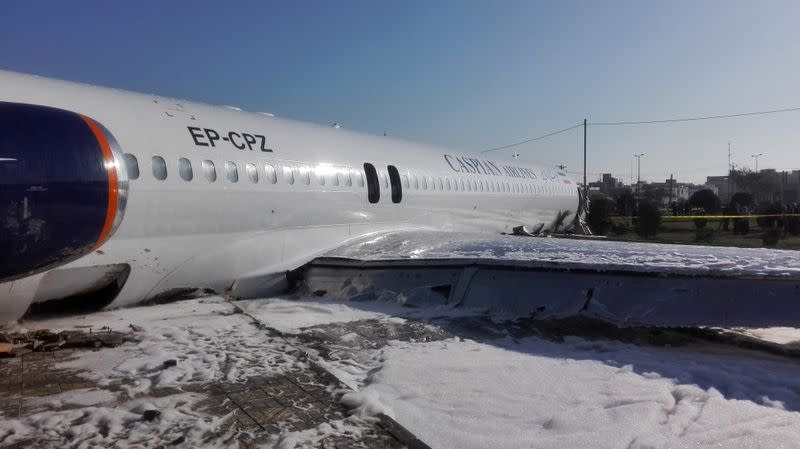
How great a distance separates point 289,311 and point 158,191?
2187 millimetres

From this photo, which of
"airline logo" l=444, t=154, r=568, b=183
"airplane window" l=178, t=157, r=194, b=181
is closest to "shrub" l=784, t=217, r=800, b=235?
"airline logo" l=444, t=154, r=568, b=183

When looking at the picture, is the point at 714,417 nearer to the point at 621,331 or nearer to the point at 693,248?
the point at 621,331

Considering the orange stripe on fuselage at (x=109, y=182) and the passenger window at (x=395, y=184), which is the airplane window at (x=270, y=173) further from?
the passenger window at (x=395, y=184)

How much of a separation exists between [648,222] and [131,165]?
2402 cm

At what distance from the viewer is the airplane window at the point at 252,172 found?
28.1ft

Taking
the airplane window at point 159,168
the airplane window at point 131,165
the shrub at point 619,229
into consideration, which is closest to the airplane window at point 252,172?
the airplane window at point 159,168

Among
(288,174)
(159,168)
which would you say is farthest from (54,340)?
(288,174)

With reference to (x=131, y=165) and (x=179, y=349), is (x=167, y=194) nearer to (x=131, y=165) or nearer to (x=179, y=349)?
(x=131, y=165)

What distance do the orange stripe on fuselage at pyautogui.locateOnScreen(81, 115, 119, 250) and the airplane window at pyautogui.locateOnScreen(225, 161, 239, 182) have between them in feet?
7.03

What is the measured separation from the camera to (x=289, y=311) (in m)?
8.00

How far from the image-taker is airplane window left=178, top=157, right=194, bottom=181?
7.58 meters

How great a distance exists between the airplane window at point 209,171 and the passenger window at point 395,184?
14.9ft

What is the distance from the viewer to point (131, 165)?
696 centimetres

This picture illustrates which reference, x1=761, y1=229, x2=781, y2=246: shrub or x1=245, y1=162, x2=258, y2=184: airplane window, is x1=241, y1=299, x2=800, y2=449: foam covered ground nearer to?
x1=245, y1=162, x2=258, y2=184: airplane window
